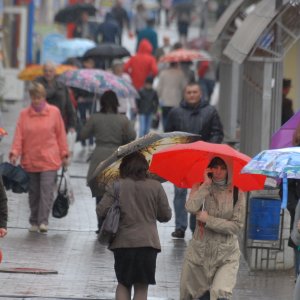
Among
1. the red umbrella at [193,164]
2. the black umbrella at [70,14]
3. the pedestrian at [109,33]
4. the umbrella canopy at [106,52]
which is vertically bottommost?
the red umbrella at [193,164]

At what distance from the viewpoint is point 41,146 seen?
14734mm

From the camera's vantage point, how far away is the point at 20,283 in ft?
39.5

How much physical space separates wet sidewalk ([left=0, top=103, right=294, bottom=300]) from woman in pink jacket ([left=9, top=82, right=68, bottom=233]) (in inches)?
18.4

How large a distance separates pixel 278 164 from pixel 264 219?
378 centimetres

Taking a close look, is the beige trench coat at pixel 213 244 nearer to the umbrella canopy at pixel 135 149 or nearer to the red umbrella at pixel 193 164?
the red umbrella at pixel 193 164

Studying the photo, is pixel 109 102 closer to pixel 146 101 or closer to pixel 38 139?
pixel 38 139

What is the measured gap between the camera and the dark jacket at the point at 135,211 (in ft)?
33.2

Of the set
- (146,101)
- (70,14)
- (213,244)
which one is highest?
(70,14)

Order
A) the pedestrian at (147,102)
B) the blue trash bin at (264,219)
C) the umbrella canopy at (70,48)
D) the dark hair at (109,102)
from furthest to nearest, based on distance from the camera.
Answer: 1. the umbrella canopy at (70,48)
2. the pedestrian at (147,102)
3. the dark hair at (109,102)
4. the blue trash bin at (264,219)

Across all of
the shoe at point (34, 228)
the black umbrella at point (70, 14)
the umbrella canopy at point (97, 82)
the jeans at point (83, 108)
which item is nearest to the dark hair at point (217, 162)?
the shoe at point (34, 228)

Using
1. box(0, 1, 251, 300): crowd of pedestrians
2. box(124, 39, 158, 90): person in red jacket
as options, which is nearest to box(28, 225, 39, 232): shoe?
box(0, 1, 251, 300): crowd of pedestrians

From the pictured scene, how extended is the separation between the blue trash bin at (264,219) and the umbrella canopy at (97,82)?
579 centimetres

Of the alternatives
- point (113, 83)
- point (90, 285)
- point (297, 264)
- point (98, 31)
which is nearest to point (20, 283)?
point (90, 285)

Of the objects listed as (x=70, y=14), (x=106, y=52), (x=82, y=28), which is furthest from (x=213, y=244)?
(x=70, y=14)
